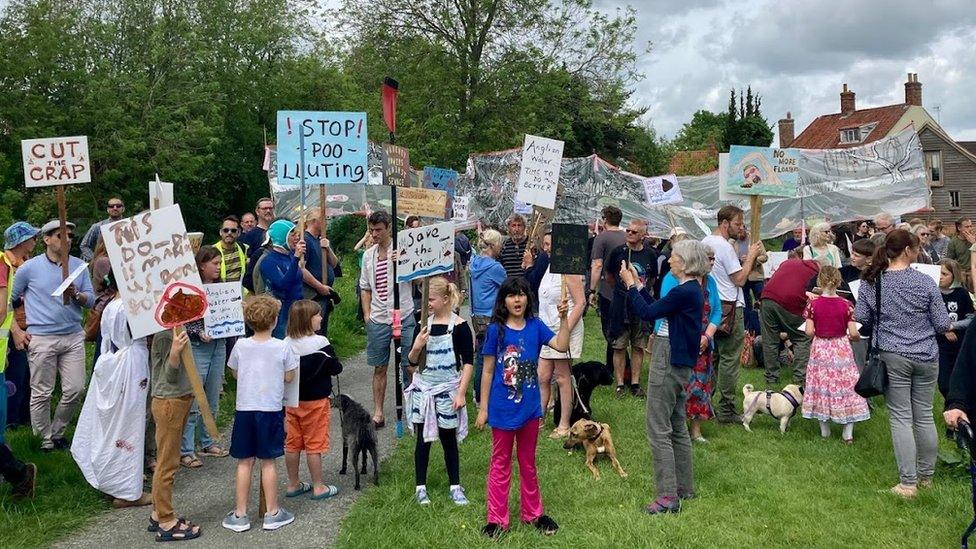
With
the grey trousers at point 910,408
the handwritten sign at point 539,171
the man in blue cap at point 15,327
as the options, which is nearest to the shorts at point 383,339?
the handwritten sign at point 539,171

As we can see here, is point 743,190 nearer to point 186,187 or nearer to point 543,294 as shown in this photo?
point 543,294

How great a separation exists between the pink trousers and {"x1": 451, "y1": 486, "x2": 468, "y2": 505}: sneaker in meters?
0.53

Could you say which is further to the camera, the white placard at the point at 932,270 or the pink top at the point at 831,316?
the pink top at the point at 831,316

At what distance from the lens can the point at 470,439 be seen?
7371 millimetres

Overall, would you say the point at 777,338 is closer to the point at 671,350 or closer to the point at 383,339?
the point at 671,350

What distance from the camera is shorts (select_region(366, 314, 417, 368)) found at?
755 centimetres

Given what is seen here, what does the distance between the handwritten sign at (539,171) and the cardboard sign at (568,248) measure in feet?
7.66

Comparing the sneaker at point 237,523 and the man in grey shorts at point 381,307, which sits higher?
the man in grey shorts at point 381,307

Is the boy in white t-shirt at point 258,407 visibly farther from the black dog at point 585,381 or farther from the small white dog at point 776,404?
the small white dog at point 776,404

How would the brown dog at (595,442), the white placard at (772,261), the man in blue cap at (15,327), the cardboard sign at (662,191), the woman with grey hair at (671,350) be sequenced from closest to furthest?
the woman with grey hair at (671,350) < the man in blue cap at (15,327) < the brown dog at (595,442) < the white placard at (772,261) < the cardboard sign at (662,191)

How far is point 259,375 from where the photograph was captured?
17.2 ft

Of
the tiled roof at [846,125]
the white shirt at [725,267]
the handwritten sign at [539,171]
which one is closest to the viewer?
the white shirt at [725,267]

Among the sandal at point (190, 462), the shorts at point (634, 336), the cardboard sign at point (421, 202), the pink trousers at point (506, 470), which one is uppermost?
the cardboard sign at point (421, 202)

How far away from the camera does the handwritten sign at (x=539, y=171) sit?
8.42 m
